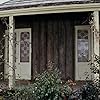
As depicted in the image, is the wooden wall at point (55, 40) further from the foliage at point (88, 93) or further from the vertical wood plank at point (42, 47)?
the foliage at point (88, 93)

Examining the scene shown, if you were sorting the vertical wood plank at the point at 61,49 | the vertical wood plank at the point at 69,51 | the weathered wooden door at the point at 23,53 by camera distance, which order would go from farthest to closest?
the weathered wooden door at the point at 23,53 → the vertical wood plank at the point at 61,49 → the vertical wood plank at the point at 69,51

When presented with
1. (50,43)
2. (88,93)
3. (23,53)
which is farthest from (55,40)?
(88,93)

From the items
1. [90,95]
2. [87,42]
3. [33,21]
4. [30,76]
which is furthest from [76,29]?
[90,95]

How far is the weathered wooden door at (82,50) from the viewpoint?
520 inches

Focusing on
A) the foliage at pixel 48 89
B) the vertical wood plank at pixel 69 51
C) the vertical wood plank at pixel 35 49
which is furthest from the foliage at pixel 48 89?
the vertical wood plank at pixel 35 49

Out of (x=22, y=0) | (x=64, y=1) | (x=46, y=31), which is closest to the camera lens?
(x=64, y=1)

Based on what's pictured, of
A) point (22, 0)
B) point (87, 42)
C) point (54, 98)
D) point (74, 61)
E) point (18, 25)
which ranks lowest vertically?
point (54, 98)

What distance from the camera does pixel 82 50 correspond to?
1336 centimetres

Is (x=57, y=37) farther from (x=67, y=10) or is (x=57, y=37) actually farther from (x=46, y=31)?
(x=67, y=10)

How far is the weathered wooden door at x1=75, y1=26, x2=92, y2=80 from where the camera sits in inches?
520

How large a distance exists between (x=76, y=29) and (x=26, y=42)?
2488 millimetres

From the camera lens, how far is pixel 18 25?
1434 centimetres

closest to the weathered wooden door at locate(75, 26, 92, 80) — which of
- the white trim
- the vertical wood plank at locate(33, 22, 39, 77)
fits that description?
the vertical wood plank at locate(33, 22, 39, 77)

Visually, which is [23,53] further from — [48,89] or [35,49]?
[48,89]
